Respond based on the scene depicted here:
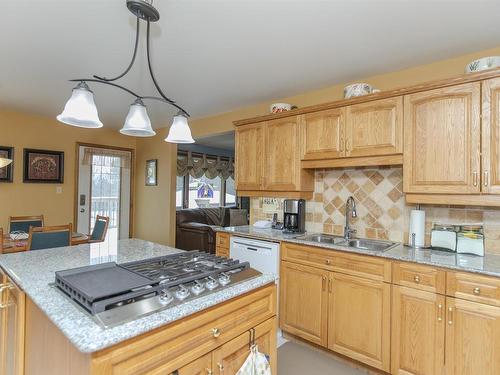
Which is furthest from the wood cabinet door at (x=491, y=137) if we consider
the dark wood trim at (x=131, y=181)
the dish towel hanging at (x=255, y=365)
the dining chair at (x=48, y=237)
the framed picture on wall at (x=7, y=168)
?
the framed picture on wall at (x=7, y=168)

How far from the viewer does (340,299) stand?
7.26 ft

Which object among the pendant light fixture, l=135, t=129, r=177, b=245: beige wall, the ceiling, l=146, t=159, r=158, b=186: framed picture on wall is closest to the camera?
the pendant light fixture

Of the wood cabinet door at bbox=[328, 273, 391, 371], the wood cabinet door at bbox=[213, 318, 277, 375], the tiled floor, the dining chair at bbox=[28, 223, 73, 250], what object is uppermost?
the dining chair at bbox=[28, 223, 73, 250]

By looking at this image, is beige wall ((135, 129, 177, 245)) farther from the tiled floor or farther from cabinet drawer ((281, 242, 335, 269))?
the tiled floor

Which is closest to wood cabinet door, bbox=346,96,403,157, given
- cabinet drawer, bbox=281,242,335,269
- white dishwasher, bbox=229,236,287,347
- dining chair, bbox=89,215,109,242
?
cabinet drawer, bbox=281,242,335,269

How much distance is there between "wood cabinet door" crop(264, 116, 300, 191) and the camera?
9.29ft

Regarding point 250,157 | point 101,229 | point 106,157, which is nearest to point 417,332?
point 250,157

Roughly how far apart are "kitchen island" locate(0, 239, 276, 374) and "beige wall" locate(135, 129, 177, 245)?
315cm

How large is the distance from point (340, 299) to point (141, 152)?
4.52 m

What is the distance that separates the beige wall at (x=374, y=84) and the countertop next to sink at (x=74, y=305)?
215 centimetres

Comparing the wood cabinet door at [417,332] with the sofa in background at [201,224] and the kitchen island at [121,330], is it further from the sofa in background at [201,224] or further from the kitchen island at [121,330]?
the sofa in background at [201,224]

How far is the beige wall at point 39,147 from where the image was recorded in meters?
4.13

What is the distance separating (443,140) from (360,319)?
→ 4.59 ft

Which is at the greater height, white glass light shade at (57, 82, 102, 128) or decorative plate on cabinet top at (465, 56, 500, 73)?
decorative plate on cabinet top at (465, 56, 500, 73)
